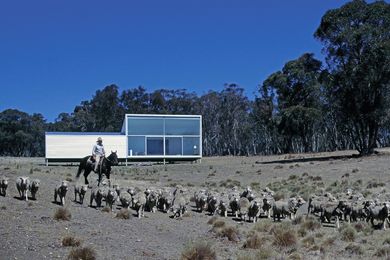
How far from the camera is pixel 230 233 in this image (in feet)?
51.4

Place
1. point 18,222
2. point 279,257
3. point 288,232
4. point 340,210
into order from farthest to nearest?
1. point 340,210
2. point 288,232
3. point 18,222
4. point 279,257

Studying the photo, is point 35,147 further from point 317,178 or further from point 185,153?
point 317,178

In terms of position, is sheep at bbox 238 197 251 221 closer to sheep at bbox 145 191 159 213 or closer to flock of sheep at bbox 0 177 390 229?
flock of sheep at bbox 0 177 390 229

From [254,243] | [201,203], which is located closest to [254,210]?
[201,203]

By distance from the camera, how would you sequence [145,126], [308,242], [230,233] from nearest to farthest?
[308,242], [230,233], [145,126]

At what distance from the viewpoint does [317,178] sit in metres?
37.5

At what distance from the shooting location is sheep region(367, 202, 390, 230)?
17.2 metres

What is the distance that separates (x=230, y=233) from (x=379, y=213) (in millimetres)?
5241

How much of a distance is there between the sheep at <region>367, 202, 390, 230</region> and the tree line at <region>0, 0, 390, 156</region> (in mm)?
33809

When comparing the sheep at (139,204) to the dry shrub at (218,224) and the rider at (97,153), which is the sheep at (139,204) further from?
the rider at (97,153)

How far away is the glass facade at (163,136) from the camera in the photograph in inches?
2477

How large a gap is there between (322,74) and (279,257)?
144 feet

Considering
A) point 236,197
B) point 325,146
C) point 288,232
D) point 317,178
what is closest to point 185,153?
point 317,178

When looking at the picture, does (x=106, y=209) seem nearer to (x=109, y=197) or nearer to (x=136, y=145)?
(x=109, y=197)
